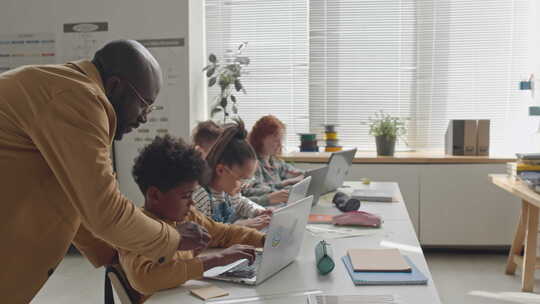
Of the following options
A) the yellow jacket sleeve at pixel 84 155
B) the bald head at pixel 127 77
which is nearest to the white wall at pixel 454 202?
the bald head at pixel 127 77

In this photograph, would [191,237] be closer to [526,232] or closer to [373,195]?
[373,195]

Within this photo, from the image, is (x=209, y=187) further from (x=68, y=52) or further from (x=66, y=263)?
(x=68, y=52)

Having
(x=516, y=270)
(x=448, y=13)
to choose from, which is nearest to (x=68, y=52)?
(x=448, y=13)

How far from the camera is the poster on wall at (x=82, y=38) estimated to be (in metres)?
4.69

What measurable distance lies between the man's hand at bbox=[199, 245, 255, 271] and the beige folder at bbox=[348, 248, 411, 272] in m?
0.33

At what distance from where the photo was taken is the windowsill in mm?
4445

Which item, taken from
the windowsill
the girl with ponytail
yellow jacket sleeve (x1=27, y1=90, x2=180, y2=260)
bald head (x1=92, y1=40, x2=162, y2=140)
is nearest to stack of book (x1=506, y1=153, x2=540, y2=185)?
the windowsill

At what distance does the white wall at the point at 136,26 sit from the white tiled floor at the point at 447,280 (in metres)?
0.88

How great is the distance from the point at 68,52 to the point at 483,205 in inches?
143

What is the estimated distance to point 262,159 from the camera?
3.82 metres

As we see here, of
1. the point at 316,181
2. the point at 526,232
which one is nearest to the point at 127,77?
the point at 316,181

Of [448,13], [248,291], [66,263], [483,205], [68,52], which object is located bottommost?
[66,263]

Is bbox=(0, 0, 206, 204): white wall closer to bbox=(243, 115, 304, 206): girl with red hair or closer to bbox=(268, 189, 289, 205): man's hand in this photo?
bbox=(243, 115, 304, 206): girl with red hair

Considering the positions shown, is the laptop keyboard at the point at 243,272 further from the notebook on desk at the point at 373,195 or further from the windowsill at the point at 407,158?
the windowsill at the point at 407,158
